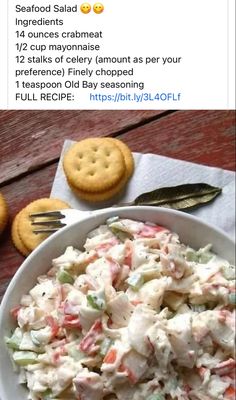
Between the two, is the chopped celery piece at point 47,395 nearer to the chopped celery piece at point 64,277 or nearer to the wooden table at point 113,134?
the chopped celery piece at point 64,277

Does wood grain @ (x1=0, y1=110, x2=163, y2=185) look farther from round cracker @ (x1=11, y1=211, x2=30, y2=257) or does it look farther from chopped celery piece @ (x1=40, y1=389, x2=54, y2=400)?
chopped celery piece @ (x1=40, y1=389, x2=54, y2=400)

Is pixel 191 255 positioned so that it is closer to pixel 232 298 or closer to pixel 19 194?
pixel 232 298

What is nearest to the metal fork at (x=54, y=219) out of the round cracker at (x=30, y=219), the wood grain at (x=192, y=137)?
the round cracker at (x=30, y=219)

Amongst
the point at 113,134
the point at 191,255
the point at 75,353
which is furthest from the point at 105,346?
the point at 113,134
